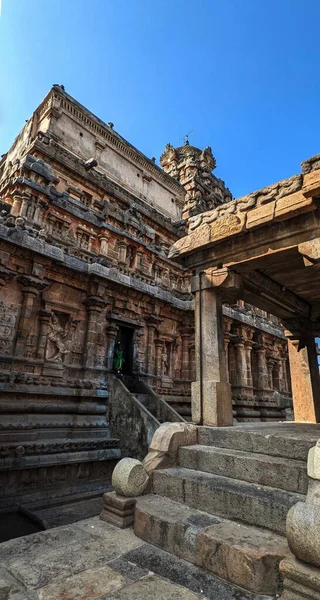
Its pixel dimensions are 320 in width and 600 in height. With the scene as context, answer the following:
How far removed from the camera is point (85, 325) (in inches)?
426

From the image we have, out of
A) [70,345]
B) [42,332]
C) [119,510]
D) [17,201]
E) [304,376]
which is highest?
[17,201]

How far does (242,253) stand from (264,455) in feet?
9.74

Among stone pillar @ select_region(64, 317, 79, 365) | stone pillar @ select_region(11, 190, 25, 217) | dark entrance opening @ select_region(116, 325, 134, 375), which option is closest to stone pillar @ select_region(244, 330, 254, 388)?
dark entrance opening @ select_region(116, 325, 134, 375)

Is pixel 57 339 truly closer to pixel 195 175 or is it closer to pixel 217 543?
pixel 217 543

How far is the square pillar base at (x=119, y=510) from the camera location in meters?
3.37

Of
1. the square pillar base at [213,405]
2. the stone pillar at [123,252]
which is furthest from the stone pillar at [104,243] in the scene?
the square pillar base at [213,405]

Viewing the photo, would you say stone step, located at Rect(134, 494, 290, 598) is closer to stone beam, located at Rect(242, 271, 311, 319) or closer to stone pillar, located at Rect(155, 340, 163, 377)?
stone beam, located at Rect(242, 271, 311, 319)

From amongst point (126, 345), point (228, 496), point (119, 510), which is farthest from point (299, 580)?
point (126, 345)

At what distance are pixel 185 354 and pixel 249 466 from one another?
11.1m

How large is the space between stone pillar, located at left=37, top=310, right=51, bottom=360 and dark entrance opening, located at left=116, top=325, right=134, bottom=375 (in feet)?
11.1

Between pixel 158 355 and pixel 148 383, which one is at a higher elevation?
pixel 158 355

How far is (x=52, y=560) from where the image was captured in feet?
8.80

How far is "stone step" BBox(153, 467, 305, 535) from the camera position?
9.00ft

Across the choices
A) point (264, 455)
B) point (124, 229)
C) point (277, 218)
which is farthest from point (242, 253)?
point (124, 229)
